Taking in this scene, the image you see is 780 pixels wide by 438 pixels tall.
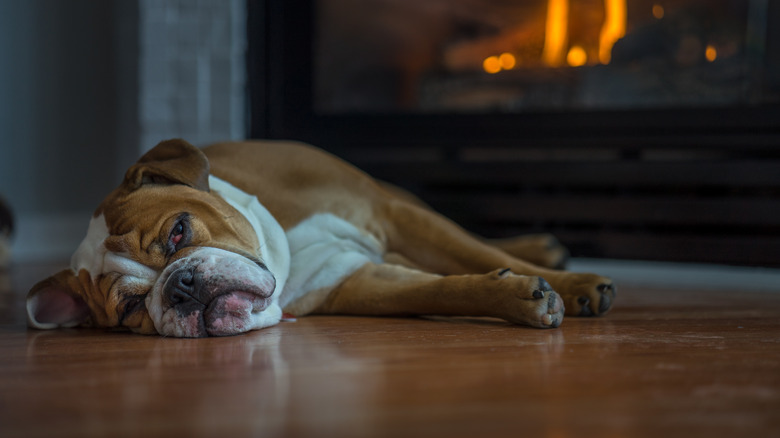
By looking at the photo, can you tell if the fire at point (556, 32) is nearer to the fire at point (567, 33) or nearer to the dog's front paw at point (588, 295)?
the fire at point (567, 33)

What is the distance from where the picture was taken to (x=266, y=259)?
74.4 inches

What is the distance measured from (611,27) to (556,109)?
40cm

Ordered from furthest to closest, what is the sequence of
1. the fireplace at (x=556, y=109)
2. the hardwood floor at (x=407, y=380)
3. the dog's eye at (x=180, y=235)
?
the fireplace at (x=556, y=109) < the dog's eye at (x=180, y=235) < the hardwood floor at (x=407, y=380)

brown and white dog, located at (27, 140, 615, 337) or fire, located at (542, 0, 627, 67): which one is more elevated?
fire, located at (542, 0, 627, 67)

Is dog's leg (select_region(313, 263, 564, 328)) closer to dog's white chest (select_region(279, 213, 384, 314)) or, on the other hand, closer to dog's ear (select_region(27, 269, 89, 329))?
dog's white chest (select_region(279, 213, 384, 314))

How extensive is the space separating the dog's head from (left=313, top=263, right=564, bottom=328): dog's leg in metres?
0.25

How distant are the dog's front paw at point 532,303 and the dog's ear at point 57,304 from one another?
3.40 ft

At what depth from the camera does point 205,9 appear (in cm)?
382

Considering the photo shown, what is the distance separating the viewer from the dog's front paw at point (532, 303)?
65.7 inches

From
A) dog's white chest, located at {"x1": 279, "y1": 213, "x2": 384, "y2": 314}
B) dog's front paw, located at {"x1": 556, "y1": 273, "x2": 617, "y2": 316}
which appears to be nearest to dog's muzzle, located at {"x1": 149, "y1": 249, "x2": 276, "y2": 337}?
dog's white chest, located at {"x1": 279, "y1": 213, "x2": 384, "y2": 314}

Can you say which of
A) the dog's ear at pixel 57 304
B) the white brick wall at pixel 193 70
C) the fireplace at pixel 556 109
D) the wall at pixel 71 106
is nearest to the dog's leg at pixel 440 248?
A: the dog's ear at pixel 57 304

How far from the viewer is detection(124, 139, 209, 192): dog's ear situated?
184 centimetres

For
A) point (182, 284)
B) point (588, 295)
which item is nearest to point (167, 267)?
point (182, 284)

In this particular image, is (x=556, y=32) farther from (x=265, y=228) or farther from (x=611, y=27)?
(x=265, y=228)
